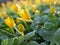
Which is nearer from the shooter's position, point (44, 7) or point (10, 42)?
point (10, 42)

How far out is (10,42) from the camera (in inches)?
31.5

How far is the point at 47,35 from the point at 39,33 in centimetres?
4

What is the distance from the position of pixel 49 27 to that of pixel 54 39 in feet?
0.41

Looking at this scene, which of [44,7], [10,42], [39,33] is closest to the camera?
[10,42]

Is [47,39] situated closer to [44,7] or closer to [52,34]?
[52,34]

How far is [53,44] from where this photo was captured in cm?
81

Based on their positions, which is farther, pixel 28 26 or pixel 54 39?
pixel 28 26

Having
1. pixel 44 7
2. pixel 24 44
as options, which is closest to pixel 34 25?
pixel 24 44

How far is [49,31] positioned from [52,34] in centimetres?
2

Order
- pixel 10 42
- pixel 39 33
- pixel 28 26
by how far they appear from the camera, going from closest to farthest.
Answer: pixel 10 42, pixel 39 33, pixel 28 26

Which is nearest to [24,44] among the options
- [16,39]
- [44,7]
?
[16,39]

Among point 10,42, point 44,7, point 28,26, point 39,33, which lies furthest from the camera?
point 44,7

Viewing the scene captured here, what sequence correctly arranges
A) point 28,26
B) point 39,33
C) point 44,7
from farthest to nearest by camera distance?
point 44,7 → point 28,26 → point 39,33

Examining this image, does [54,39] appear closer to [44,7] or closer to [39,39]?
[39,39]
